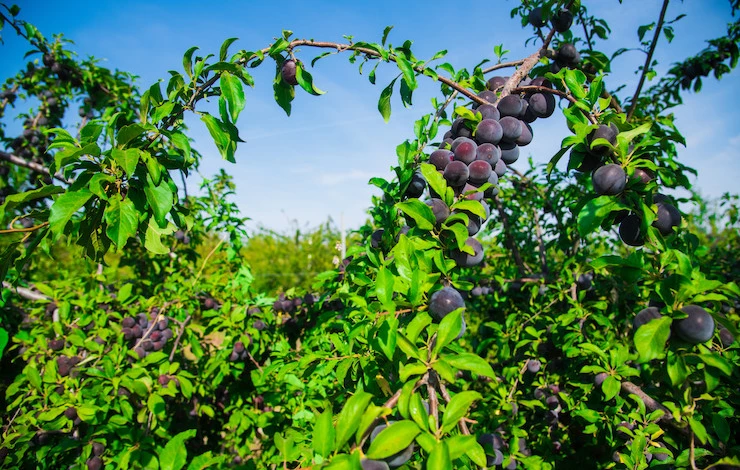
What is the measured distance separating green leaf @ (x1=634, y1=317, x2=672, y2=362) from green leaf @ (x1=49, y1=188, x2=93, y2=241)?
1253 millimetres

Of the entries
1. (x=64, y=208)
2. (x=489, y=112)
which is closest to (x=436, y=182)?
(x=489, y=112)

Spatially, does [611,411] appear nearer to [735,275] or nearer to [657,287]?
[657,287]

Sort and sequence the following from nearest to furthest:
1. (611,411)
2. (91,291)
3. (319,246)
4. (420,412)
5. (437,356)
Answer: (420,412)
(437,356)
(611,411)
(91,291)
(319,246)

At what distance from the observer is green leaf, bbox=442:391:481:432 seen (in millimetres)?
745

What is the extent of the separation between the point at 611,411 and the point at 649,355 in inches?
36.4

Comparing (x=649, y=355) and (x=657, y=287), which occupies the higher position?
(x=657, y=287)

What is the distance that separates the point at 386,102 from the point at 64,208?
96 cm

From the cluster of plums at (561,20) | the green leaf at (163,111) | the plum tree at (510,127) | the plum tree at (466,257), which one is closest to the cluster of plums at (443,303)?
the plum tree at (466,257)

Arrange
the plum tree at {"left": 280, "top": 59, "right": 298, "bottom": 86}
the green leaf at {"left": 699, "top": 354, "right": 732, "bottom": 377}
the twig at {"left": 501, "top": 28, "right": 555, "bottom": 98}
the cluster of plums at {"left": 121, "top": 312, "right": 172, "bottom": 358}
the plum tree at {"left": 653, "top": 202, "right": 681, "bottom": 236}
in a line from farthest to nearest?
the cluster of plums at {"left": 121, "top": 312, "right": 172, "bottom": 358} → the twig at {"left": 501, "top": 28, "right": 555, "bottom": 98} → the plum tree at {"left": 280, "top": 59, "right": 298, "bottom": 86} → the plum tree at {"left": 653, "top": 202, "right": 681, "bottom": 236} → the green leaf at {"left": 699, "top": 354, "right": 732, "bottom": 377}

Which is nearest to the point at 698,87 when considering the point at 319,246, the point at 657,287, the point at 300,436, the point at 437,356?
the point at 657,287

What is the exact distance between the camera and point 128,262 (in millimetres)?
3023

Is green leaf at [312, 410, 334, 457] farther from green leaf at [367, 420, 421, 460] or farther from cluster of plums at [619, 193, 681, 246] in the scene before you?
cluster of plums at [619, 193, 681, 246]

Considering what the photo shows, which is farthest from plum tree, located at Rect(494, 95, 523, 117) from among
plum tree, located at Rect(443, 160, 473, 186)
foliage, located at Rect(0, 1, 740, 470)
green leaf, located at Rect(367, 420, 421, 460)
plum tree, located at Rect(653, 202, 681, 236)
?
green leaf, located at Rect(367, 420, 421, 460)

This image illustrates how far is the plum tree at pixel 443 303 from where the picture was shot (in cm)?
93
